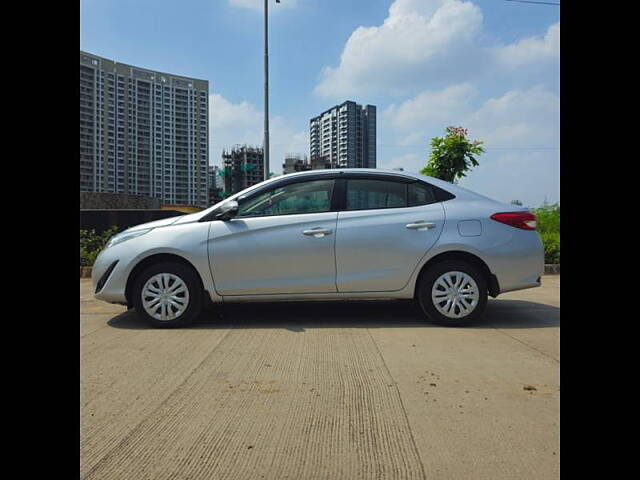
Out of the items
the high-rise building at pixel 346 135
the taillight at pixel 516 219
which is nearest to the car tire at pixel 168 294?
the taillight at pixel 516 219

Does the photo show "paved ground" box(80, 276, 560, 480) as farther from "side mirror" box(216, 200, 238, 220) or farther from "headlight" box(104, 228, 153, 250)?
"side mirror" box(216, 200, 238, 220)

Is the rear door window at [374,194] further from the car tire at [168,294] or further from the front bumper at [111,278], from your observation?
the front bumper at [111,278]

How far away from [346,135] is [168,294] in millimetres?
35797

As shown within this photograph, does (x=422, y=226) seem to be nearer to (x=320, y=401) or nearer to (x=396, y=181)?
(x=396, y=181)

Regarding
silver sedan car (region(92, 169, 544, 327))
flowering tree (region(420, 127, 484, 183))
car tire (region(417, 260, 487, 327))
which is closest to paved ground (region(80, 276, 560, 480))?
car tire (region(417, 260, 487, 327))

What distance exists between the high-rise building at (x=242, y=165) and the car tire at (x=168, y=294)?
43499 mm

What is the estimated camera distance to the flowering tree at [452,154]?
1529 centimetres

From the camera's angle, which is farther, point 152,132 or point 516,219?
point 152,132

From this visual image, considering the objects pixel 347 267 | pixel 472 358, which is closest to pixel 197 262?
pixel 347 267

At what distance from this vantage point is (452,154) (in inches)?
606

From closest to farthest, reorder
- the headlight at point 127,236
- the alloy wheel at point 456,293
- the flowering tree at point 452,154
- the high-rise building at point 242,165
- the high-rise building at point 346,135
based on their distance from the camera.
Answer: the alloy wheel at point 456,293
the headlight at point 127,236
the flowering tree at point 452,154
the high-rise building at point 346,135
the high-rise building at point 242,165

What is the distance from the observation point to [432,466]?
7.16 feet

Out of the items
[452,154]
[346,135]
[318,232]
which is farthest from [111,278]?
[346,135]
